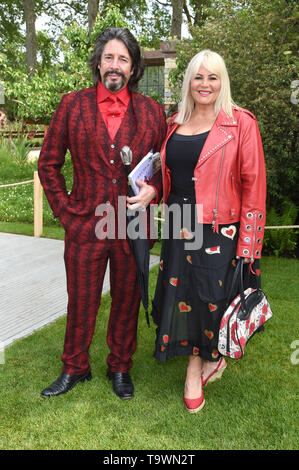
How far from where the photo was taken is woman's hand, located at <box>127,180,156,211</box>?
2.67 meters

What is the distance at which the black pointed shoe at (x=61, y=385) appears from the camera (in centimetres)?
310

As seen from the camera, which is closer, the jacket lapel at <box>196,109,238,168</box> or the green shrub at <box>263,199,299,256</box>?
the jacket lapel at <box>196,109,238,168</box>

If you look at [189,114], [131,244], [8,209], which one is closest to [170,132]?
[189,114]

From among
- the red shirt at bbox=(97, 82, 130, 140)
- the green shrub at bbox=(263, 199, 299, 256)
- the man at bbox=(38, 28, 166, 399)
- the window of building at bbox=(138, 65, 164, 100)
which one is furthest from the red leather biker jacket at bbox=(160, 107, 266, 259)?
the window of building at bbox=(138, 65, 164, 100)

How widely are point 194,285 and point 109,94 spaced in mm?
1224

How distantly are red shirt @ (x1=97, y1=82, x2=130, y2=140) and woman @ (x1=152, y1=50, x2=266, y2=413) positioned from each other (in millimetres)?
313

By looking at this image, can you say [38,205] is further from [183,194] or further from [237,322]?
[237,322]

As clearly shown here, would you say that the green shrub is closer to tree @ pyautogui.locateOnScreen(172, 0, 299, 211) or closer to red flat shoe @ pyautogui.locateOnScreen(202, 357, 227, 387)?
tree @ pyautogui.locateOnScreen(172, 0, 299, 211)

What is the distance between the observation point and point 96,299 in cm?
304

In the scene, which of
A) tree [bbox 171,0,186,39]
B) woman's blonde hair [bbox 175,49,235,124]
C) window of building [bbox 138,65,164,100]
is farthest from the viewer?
tree [bbox 171,0,186,39]

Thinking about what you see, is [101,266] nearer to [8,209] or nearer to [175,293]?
[175,293]

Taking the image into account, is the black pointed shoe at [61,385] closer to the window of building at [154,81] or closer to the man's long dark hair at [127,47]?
the man's long dark hair at [127,47]

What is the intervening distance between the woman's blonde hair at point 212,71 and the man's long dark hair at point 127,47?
37 centimetres

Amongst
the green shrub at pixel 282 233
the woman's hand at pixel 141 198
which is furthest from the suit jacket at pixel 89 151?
the green shrub at pixel 282 233
